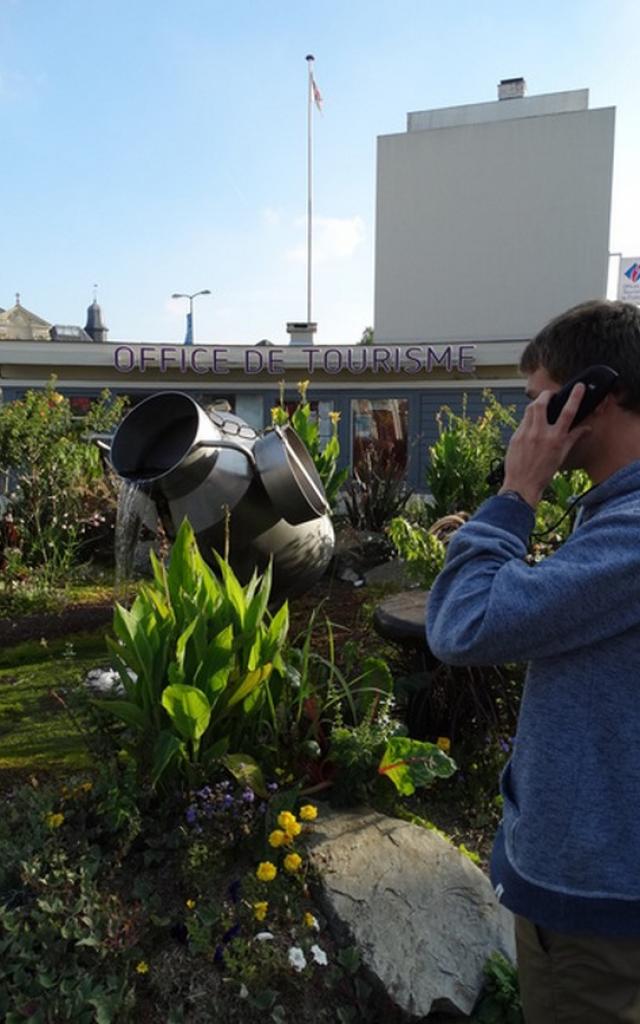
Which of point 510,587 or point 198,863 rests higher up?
point 510,587

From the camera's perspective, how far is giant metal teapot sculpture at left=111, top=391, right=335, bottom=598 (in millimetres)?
3943

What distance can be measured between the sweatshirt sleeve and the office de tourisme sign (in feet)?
51.2

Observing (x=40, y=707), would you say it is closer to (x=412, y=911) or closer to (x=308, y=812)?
(x=308, y=812)

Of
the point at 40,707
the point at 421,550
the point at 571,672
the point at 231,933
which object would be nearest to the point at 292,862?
the point at 231,933

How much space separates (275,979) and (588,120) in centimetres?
2567

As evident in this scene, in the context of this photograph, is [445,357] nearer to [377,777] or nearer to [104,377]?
[104,377]

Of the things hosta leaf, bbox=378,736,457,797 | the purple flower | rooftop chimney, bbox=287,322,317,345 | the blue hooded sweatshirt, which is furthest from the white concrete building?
the blue hooded sweatshirt

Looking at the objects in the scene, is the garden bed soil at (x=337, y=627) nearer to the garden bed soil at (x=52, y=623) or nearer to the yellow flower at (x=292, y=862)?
the garden bed soil at (x=52, y=623)

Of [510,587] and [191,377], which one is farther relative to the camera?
[191,377]

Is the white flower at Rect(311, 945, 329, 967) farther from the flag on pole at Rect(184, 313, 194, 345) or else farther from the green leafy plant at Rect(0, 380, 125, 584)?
the flag on pole at Rect(184, 313, 194, 345)

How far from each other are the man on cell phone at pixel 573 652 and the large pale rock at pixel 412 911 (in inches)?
31.8

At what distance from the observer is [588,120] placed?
74.8ft

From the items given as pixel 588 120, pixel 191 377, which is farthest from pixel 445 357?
pixel 588 120

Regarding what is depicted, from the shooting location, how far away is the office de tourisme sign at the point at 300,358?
16.3 meters
